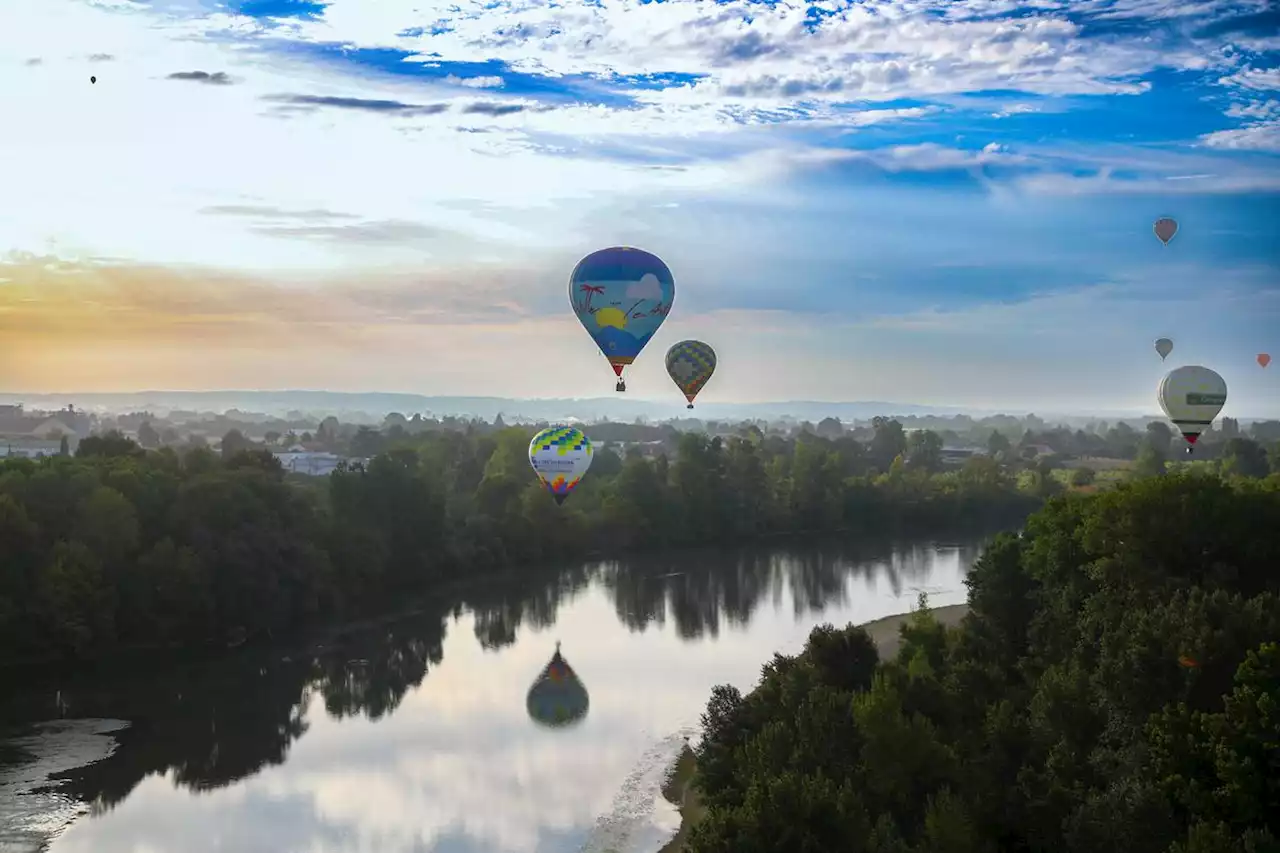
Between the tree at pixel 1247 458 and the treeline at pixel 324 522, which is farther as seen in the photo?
the tree at pixel 1247 458

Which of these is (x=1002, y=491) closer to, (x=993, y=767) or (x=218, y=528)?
(x=218, y=528)

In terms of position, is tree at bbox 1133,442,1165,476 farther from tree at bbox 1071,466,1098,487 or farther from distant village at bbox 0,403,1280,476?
distant village at bbox 0,403,1280,476

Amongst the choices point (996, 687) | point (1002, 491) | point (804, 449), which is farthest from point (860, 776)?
point (1002, 491)

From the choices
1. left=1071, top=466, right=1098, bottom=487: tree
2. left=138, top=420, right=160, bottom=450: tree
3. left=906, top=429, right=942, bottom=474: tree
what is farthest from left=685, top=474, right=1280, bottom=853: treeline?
left=138, top=420, right=160, bottom=450: tree

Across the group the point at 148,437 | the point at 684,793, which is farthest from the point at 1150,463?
the point at 148,437

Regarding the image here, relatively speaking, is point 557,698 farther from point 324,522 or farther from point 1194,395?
point 1194,395

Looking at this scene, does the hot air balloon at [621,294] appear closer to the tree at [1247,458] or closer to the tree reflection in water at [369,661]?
the tree reflection in water at [369,661]

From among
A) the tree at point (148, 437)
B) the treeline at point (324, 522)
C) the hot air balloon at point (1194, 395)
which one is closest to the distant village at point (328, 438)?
the tree at point (148, 437)
